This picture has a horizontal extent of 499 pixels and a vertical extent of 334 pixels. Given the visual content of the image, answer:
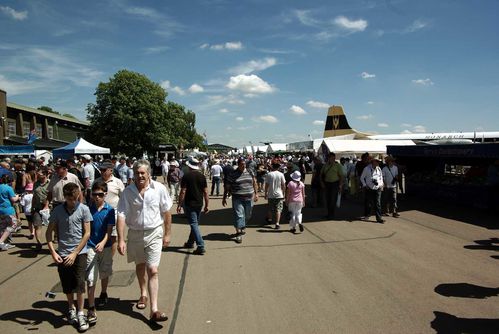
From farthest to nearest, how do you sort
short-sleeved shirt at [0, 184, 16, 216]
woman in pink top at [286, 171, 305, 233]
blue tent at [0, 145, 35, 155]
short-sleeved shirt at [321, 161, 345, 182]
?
blue tent at [0, 145, 35, 155]
short-sleeved shirt at [321, 161, 345, 182]
woman in pink top at [286, 171, 305, 233]
short-sleeved shirt at [0, 184, 16, 216]

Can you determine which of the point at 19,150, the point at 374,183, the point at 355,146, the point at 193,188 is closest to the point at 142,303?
the point at 193,188

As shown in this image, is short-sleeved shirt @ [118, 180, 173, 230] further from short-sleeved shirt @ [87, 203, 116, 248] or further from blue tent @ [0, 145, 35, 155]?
blue tent @ [0, 145, 35, 155]

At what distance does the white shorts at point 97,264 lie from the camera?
389 cm

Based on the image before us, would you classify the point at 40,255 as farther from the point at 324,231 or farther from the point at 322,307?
the point at 324,231

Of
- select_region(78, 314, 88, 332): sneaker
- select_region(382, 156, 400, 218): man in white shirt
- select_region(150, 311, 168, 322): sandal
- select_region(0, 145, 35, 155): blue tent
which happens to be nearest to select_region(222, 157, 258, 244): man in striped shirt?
select_region(150, 311, 168, 322): sandal

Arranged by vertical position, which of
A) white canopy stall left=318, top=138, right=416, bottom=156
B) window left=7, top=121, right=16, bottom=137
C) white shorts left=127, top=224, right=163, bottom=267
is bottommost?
white shorts left=127, top=224, right=163, bottom=267

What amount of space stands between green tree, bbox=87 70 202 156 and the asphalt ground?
30.6m

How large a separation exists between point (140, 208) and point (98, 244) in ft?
2.23

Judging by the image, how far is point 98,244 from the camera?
13.0ft

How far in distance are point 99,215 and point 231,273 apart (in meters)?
2.32

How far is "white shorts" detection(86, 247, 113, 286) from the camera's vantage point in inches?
153

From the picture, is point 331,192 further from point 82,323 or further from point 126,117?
point 126,117

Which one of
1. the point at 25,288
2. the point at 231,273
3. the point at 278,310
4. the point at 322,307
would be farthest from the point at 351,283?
the point at 25,288

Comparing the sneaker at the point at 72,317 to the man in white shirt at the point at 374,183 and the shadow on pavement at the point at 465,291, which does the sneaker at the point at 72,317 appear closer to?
the shadow on pavement at the point at 465,291
